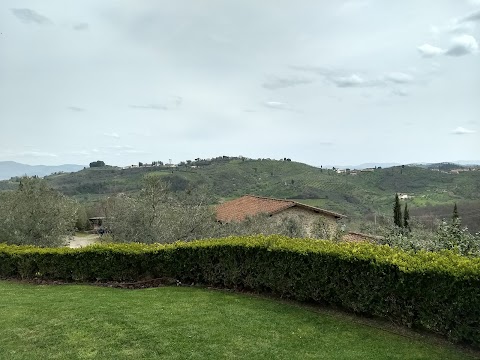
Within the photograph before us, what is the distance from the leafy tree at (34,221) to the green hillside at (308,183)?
66040mm

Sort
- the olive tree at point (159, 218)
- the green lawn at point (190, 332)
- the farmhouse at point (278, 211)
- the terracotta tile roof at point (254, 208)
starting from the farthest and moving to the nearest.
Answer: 1. the terracotta tile roof at point (254, 208)
2. the farmhouse at point (278, 211)
3. the olive tree at point (159, 218)
4. the green lawn at point (190, 332)

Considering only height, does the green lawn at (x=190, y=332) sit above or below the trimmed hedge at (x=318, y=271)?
below

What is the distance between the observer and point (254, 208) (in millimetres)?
34812

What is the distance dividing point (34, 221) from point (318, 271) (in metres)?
21.5

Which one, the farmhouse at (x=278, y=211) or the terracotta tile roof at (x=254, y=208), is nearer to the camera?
the farmhouse at (x=278, y=211)

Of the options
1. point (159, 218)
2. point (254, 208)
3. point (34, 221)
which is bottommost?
point (34, 221)

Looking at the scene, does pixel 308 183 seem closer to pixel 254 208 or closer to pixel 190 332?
pixel 254 208

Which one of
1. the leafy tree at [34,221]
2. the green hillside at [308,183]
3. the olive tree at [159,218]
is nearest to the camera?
the olive tree at [159,218]

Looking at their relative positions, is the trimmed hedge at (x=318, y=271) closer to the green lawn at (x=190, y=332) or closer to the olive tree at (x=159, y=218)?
the green lawn at (x=190, y=332)

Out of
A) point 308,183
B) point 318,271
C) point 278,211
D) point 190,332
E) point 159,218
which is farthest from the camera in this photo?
point 308,183

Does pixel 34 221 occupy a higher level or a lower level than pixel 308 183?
lower

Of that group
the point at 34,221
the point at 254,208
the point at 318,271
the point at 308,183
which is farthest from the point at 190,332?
the point at 308,183

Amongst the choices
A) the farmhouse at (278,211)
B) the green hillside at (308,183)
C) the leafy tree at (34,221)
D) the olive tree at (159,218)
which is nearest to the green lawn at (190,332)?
the olive tree at (159,218)

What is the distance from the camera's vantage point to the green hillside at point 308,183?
99.7 meters
